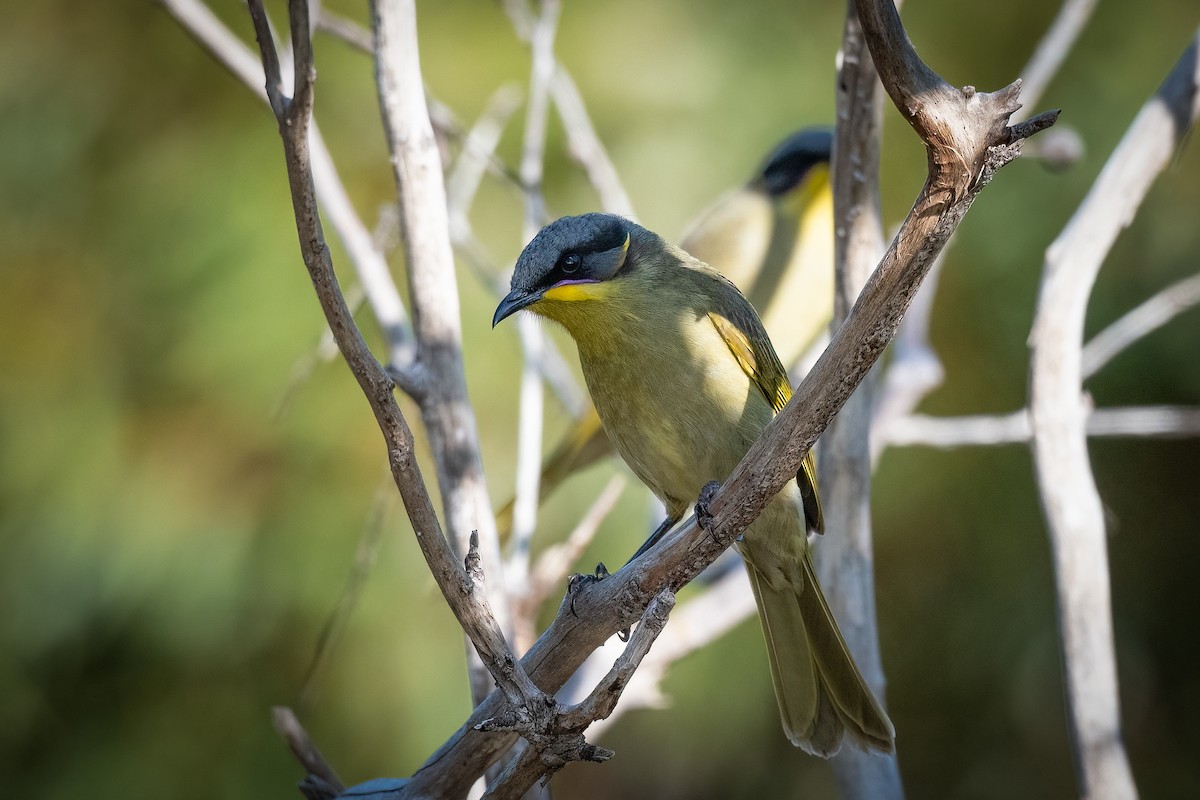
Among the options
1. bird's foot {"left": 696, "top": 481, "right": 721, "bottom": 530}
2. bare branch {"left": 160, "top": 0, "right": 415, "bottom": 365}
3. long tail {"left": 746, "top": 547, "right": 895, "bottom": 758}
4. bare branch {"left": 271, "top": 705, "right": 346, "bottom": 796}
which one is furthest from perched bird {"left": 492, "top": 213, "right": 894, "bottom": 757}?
bare branch {"left": 271, "top": 705, "right": 346, "bottom": 796}

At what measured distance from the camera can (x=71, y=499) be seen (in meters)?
3.90

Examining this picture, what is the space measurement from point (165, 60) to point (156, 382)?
1.21 m

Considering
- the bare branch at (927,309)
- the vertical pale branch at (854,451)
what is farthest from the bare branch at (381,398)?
the bare branch at (927,309)

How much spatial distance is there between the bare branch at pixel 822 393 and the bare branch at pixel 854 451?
2.71 feet

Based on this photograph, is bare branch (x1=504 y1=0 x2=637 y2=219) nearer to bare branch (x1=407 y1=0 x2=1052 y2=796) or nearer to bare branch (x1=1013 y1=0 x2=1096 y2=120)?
bare branch (x1=1013 y1=0 x2=1096 y2=120)

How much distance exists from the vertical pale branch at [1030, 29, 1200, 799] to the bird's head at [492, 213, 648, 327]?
1.12 metres

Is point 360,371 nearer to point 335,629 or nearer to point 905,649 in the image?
point 335,629

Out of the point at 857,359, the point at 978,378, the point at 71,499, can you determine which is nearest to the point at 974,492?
the point at 978,378

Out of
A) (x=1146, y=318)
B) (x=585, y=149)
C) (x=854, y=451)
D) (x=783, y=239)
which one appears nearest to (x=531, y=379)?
(x=585, y=149)

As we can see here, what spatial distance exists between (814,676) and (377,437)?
1.91m

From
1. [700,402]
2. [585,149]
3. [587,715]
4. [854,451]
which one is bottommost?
[587,715]

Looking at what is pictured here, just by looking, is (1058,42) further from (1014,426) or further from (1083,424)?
(1083,424)

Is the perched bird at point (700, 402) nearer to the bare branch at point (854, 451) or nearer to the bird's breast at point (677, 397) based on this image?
the bird's breast at point (677, 397)

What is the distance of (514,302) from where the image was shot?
229 cm
